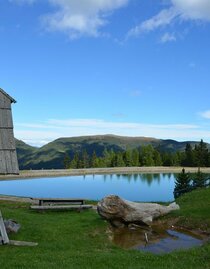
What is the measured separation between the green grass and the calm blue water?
2134cm

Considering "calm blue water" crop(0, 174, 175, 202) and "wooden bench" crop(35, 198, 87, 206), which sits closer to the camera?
"wooden bench" crop(35, 198, 87, 206)

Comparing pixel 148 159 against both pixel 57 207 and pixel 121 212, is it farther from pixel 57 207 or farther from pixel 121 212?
pixel 121 212

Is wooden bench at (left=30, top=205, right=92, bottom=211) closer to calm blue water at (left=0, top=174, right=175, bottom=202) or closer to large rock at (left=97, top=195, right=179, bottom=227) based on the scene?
large rock at (left=97, top=195, right=179, bottom=227)

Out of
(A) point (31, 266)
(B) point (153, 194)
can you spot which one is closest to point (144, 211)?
(A) point (31, 266)

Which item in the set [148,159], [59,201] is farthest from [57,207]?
[148,159]

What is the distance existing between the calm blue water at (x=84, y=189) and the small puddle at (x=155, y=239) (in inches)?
870

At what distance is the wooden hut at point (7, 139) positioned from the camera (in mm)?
15375

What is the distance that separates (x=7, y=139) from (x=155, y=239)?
314 inches

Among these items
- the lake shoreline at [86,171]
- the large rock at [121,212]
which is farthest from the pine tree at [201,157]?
the large rock at [121,212]

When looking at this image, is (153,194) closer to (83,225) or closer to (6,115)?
→ (83,225)

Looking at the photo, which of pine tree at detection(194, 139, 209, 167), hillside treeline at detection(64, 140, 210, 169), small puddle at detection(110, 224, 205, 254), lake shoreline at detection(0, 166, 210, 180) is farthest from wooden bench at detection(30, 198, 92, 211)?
hillside treeline at detection(64, 140, 210, 169)

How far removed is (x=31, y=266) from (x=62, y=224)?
729 centimetres

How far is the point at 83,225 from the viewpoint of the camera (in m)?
18.3

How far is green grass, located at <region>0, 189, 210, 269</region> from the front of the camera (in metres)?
11.5
